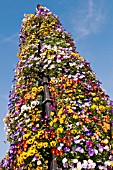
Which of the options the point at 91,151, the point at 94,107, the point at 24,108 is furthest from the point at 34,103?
the point at 91,151

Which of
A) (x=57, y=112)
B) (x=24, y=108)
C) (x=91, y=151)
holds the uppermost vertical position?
(x=24, y=108)

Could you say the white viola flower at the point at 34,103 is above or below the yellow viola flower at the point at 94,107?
above

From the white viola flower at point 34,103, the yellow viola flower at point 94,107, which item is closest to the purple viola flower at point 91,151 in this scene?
the yellow viola flower at point 94,107

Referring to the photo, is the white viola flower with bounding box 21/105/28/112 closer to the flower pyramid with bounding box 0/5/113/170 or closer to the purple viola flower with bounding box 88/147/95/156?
the flower pyramid with bounding box 0/5/113/170

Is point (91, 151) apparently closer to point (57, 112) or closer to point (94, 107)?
point (94, 107)

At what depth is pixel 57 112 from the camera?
5.98 meters

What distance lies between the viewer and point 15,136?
21.2ft

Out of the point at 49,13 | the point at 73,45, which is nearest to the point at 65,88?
the point at 73,45

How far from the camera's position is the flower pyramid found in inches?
211

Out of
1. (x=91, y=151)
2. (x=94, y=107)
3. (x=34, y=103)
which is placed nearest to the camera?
(x=91, y=151)

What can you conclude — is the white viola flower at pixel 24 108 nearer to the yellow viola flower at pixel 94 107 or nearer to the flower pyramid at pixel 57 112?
the flower pyramid at pixel 57 112

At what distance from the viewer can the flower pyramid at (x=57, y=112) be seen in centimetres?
535

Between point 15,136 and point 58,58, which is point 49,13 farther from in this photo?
point 15,136

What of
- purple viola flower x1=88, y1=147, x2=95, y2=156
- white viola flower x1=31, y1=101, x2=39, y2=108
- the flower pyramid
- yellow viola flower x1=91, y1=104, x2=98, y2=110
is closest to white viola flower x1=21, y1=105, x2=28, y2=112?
the flower pyramid
